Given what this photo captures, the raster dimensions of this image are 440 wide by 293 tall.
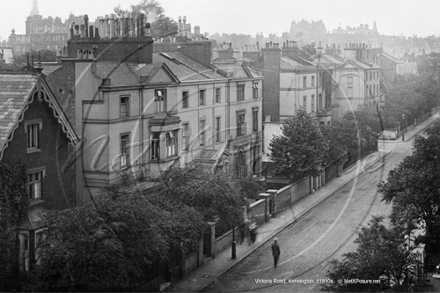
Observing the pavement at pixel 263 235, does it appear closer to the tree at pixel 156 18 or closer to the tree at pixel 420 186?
the tree at pixel 420 186

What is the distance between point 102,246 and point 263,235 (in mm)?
16551

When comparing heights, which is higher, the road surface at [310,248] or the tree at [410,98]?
the tree at [410,98]

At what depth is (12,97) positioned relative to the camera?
3033 cm

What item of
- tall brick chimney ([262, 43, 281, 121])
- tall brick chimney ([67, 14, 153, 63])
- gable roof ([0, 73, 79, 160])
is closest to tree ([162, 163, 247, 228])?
gable roof ([0, 73, 79, 160])

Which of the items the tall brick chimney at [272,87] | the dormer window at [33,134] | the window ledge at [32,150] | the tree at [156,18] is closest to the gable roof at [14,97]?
the dormer window at [33,134]

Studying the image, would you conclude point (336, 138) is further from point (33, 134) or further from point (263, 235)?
point (33, 134)

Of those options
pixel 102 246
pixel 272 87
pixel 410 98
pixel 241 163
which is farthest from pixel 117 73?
Result: pixel 410 98

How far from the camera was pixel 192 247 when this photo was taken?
104ft

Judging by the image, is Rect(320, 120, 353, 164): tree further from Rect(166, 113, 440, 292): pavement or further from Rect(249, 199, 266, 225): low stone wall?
Rect(249, 199, 266, 225): low stone wall

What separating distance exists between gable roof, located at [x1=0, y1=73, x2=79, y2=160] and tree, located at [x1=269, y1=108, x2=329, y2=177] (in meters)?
21.7

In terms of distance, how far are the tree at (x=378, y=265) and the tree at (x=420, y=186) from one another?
3.82 meters

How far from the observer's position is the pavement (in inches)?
1229

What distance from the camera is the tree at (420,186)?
31516mm

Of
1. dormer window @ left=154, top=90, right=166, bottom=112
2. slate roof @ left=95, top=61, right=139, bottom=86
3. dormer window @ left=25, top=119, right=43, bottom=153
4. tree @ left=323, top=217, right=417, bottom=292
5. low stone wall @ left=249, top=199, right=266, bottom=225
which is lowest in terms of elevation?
low stone wall @ left=249, top=199, right=266, bottom=225
